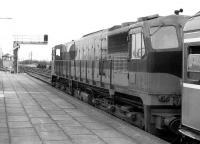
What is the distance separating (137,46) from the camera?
462 inches

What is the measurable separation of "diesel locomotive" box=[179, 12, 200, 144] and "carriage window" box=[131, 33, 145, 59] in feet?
9.12

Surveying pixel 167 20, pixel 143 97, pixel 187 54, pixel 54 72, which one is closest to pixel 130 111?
pixel 143 97

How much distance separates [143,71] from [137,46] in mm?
933

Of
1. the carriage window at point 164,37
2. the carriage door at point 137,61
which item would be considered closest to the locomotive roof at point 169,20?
the carriage window at point 164,37

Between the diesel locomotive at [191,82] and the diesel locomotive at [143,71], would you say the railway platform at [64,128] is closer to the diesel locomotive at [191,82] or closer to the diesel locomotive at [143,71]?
the diesel locomotive at [143,71]

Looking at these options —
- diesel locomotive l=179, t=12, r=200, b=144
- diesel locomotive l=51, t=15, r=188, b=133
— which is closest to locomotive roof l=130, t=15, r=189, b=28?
diesel locomotive l=51, t=15, r=188, b=133

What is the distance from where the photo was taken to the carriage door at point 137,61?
11273 mm

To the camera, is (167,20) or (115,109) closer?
(167,20)

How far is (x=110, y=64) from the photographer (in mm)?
14836

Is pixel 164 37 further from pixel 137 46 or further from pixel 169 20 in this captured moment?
pixel 137 46

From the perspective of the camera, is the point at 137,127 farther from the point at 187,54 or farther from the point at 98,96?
the point at 98,96

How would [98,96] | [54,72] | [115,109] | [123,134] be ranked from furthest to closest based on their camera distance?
1. [54,72]
2. [98,96]
3. [115,109]
4. [123,134]

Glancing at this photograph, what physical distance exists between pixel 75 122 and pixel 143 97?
2.59m

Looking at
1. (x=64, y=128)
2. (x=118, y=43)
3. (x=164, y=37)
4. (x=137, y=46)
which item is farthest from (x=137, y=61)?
(x=64, y=128)
